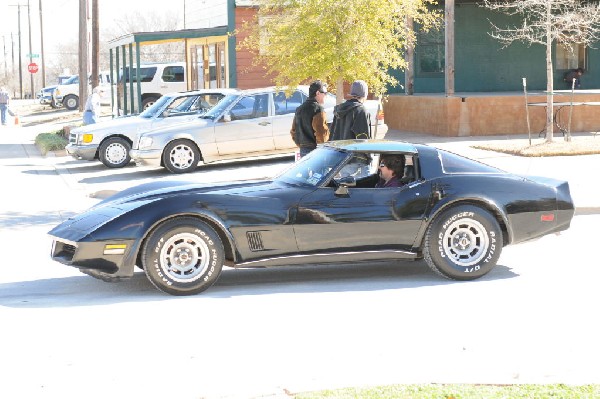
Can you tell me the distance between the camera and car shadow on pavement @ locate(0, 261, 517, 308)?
8.60 meters

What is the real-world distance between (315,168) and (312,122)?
3920mm

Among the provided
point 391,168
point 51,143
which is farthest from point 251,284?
point 51,143

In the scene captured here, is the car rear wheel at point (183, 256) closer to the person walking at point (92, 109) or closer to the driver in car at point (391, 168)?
the driver in car at point (391, 168)

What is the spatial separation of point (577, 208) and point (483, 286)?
5.00 meters

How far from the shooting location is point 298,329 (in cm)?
745

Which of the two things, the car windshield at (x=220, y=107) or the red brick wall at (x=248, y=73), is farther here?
the red brick wall at (x=248, y=73)

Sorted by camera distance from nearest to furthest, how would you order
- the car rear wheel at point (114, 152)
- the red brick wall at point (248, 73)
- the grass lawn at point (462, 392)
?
the grass lawn at point (462, 392), the car rear wheel at point (114, 152), the red brick wall at point (248, 73)

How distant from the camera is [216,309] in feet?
26.7

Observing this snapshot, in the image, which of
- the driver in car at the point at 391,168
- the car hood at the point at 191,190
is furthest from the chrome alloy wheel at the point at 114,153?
the driver in car at the point at 391,168

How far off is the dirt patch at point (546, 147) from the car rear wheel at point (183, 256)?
42.8 ft

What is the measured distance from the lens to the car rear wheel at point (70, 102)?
55.5 m

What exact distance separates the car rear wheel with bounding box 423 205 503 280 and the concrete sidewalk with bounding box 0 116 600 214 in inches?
189

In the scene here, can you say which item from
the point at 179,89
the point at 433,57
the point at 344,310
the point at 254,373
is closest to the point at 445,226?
the point at 344,310

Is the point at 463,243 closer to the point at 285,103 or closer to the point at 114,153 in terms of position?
the point at 285,103
